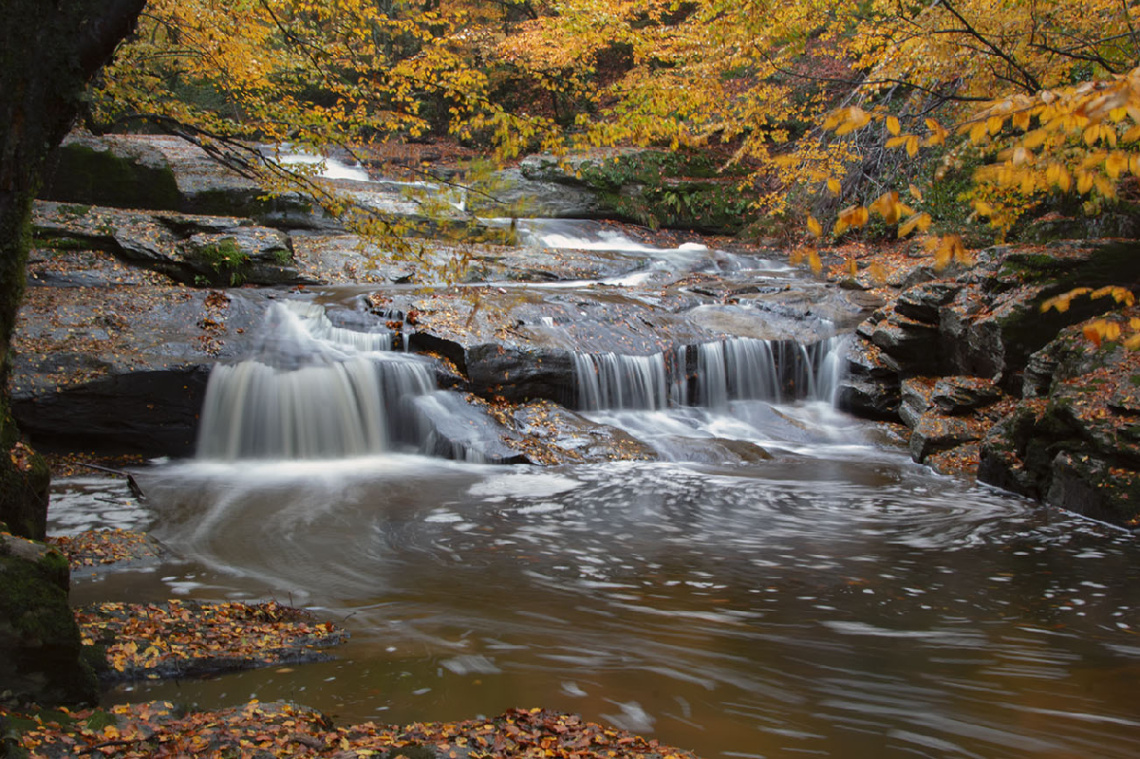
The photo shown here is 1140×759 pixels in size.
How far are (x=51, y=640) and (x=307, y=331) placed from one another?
8560 mm

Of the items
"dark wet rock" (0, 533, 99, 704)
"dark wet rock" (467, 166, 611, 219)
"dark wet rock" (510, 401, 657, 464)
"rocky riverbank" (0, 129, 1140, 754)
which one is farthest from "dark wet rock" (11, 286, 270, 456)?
"dark wet rock" (467, 166, 611, 219)

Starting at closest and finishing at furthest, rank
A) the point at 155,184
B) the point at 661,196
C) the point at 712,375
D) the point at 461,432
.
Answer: the point at 461,432
the point at 712,375
the point at 155,184
the point at 661,196

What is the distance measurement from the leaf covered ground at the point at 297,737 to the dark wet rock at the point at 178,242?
10714mm

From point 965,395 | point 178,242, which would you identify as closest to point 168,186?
point 178,242

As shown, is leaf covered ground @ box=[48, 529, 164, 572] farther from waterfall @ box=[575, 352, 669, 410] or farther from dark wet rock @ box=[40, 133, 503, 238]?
dark wet rock @ box=[40, 133, 503, 238]

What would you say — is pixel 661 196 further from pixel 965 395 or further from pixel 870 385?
pixel 965 395

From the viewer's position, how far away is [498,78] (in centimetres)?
2561

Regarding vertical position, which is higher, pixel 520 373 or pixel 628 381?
pixel 520 373

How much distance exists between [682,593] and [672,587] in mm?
149

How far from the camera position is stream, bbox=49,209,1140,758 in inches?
126

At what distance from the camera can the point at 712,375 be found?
12094 millimetres

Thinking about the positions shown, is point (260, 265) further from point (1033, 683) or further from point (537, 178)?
point (1033, 683)

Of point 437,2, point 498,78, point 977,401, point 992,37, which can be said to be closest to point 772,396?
point 977,401

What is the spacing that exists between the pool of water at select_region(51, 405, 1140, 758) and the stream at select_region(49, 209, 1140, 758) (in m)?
0.02
